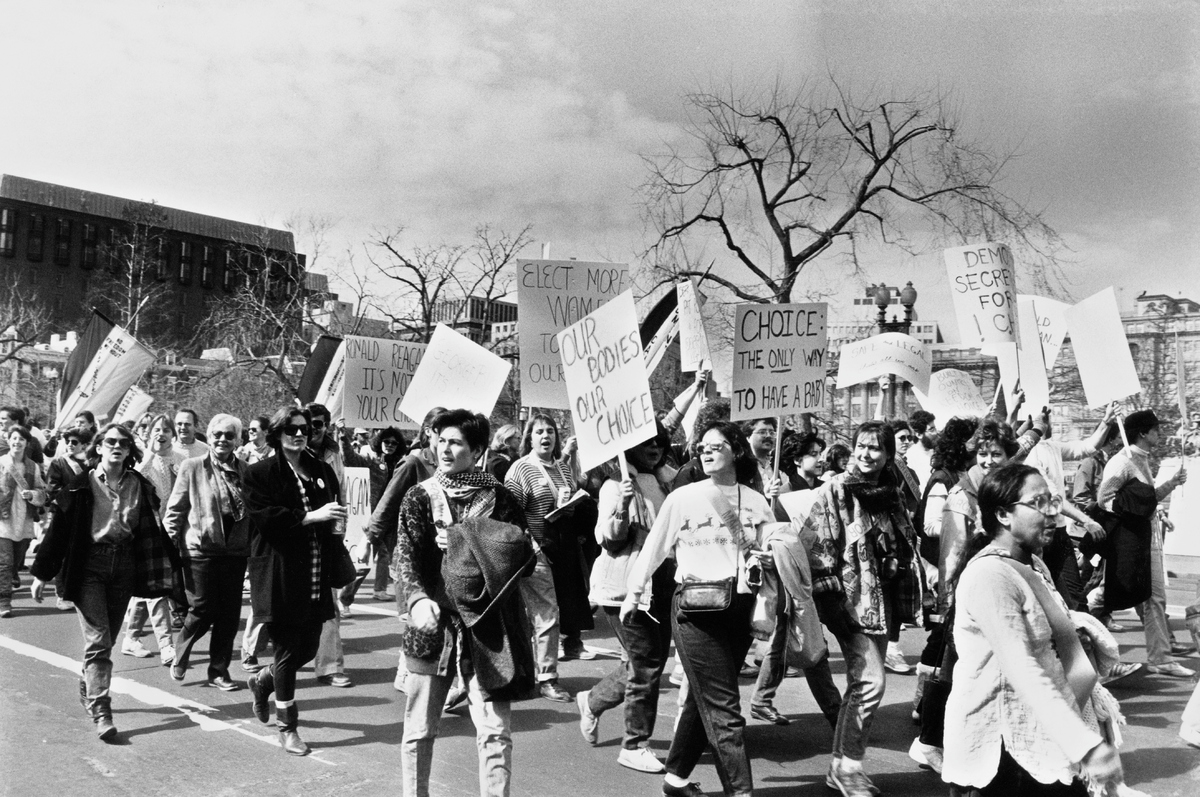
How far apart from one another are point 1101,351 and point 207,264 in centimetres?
6956

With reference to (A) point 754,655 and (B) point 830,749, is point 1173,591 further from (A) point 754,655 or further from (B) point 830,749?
(B) point 830,749

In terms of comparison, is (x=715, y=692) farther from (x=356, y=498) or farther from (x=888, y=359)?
(x=888, y=359)

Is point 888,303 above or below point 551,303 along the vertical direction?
above

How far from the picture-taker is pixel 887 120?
2014 centimetres

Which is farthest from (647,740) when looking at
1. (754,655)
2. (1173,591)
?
(1173,591)

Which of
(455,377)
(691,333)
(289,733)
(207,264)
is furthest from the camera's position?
(207,264)

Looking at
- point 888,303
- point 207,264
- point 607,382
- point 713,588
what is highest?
point 207,264

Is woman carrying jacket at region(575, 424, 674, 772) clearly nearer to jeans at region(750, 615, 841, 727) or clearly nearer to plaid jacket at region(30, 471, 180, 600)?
jeans at region(750, 615, 841, 727)

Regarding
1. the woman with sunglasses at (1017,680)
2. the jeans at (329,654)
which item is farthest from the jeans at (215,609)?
the woman with sunglasses at (1017,680)

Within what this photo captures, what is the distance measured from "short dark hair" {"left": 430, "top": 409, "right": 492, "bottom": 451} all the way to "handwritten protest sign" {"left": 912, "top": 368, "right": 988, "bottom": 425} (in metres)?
7.83

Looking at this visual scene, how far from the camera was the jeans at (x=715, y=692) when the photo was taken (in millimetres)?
4762

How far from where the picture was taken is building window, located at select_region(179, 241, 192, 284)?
71.0 meters

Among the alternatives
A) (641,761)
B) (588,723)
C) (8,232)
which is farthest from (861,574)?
(8,232)

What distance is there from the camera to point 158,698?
7.07 m
